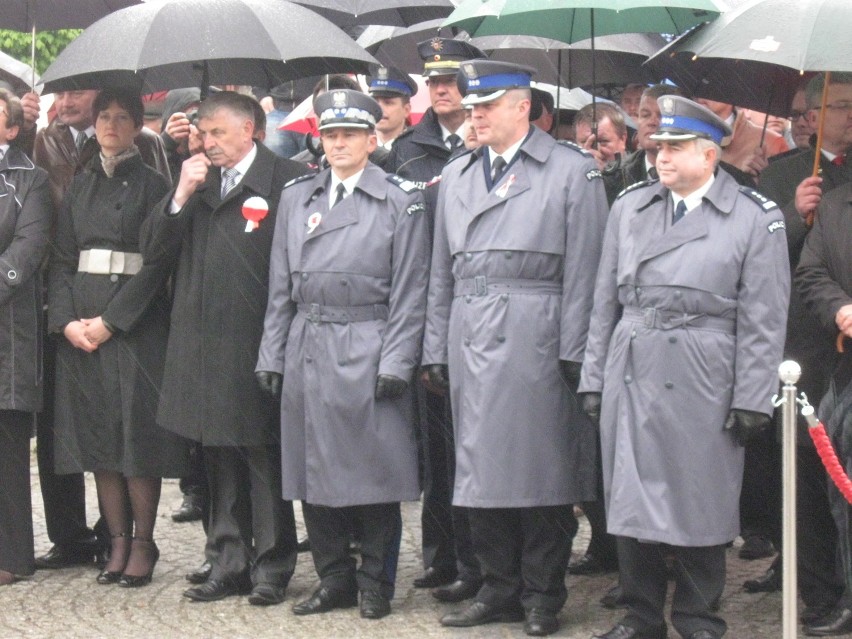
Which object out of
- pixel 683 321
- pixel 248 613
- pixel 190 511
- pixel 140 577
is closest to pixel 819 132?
pixel 683 321

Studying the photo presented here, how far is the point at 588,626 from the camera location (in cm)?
709

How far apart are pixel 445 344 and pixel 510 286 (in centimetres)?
42

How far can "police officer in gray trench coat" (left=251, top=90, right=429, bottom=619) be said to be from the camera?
7.25 meters

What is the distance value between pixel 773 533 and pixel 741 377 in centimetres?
198

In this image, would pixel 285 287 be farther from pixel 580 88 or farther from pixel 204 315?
pixel 580 88

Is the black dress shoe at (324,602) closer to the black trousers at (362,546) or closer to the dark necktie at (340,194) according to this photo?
the black trousers at (362,546)

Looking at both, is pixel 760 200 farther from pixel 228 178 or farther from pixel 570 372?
pixel 228 178

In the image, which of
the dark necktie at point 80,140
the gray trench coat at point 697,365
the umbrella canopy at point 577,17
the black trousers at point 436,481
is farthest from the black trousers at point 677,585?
the dark necktie at point 80,140

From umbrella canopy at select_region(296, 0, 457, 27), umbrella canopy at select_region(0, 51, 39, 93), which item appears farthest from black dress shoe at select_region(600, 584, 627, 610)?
umbrella canopy at select_region(0, 51, 39, 93)

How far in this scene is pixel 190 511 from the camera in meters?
9.63

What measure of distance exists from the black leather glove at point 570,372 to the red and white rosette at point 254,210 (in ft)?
5.27

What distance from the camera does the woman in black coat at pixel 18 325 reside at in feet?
26.0

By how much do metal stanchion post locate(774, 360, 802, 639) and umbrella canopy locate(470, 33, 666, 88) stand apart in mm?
3586

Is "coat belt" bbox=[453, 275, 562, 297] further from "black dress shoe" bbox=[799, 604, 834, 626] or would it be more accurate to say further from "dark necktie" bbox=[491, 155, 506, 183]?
"black dress shoe" bbox=[799, 604, 834, 626]
